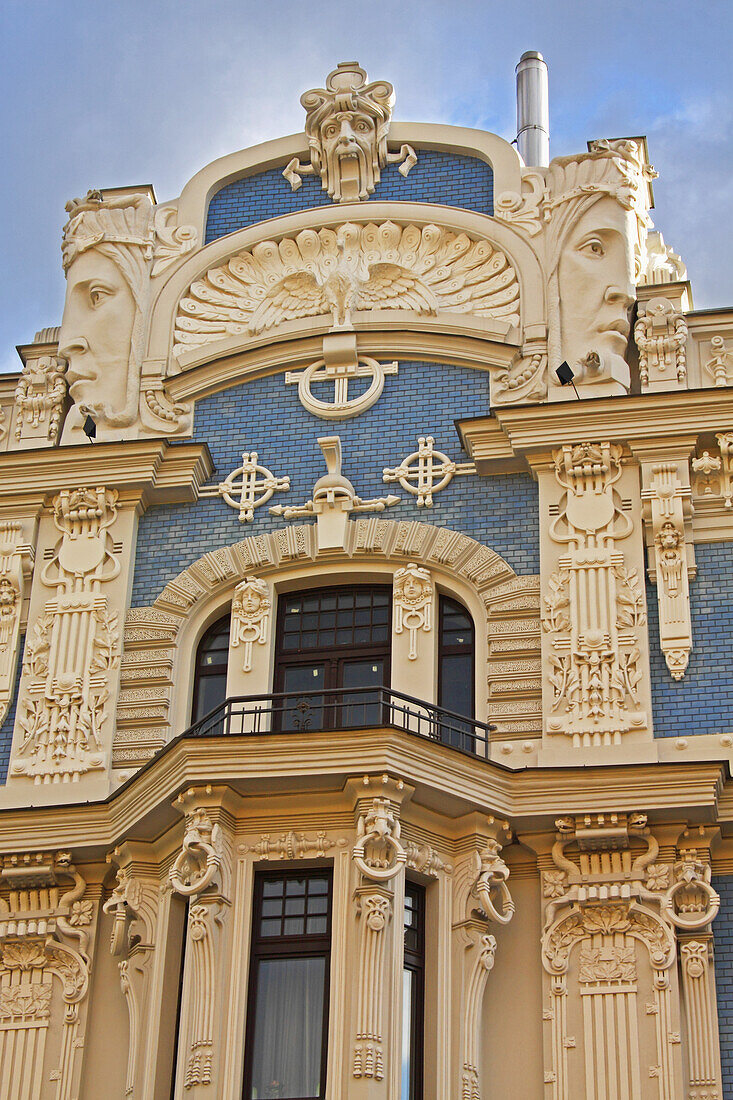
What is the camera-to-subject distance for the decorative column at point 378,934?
687 inches

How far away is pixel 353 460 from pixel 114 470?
2544mm

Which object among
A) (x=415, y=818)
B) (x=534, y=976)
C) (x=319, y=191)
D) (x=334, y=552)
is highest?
(x=319, y=191)

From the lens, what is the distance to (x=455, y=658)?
2102 centimetres

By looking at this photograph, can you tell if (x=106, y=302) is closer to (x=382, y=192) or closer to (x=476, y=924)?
(x=382, y=192)

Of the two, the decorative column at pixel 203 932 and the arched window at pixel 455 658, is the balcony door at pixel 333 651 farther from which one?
the decorative column at pixel 203 932

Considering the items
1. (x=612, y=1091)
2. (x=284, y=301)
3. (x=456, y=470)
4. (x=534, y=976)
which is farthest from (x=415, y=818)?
(x=284, y=301)

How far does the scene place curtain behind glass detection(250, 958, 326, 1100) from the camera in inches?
707

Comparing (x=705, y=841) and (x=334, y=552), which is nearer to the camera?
(x=705, y=841)

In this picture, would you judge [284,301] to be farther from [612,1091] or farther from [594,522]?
[612,1091]

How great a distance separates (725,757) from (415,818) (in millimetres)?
2979

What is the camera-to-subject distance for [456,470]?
21922mm

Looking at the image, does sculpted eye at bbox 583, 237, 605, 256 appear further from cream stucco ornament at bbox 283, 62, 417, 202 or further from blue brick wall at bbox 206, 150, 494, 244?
cream stucco ornament at bbox 283, 62, 417, 202

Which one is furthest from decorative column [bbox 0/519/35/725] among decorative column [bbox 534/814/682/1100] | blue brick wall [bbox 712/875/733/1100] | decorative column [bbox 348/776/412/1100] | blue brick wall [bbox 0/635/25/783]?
blue brick wall [bbox 712/875/733/1100]

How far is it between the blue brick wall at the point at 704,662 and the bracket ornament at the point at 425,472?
100 inches
